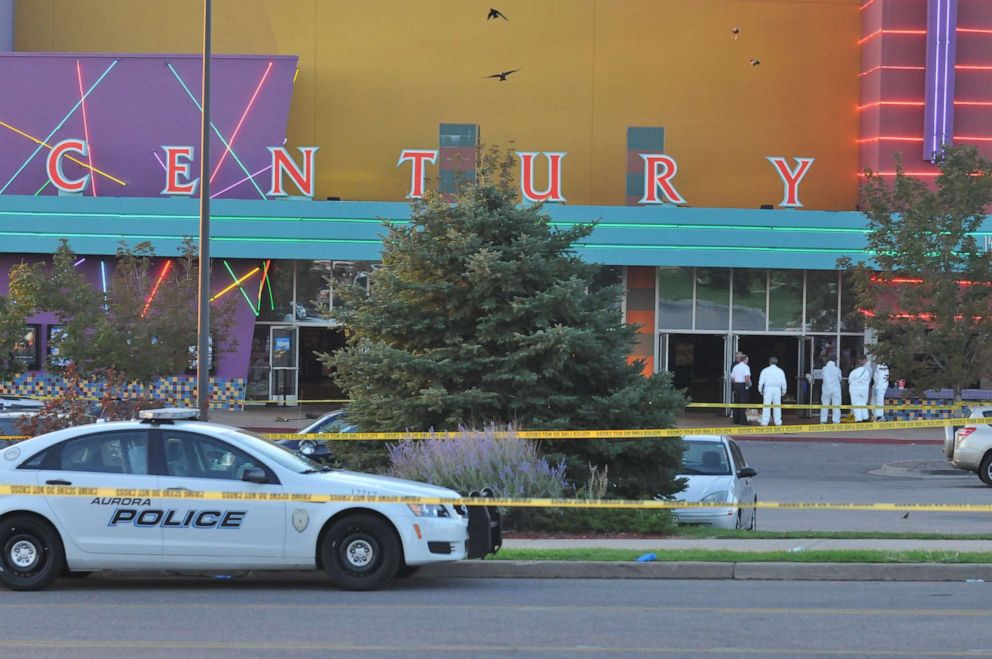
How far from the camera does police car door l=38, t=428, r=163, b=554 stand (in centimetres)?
1127

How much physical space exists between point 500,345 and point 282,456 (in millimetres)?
5984

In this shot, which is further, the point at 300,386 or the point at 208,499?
the point at 300,386

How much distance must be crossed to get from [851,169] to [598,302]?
78.2 ft

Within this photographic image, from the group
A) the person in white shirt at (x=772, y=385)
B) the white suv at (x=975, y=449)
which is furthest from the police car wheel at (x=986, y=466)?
the person in white shirt at (x=772, y=385)

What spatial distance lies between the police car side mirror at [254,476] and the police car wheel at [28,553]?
1701 millimetres

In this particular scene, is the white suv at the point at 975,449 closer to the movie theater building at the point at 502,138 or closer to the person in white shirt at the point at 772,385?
the person in white shirt at the point at 772,385

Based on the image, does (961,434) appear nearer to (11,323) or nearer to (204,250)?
(204,250)

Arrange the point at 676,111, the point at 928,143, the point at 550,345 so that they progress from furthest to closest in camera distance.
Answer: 1. the point at 676,111
2. the point at 928,143
3. the point at 550,345

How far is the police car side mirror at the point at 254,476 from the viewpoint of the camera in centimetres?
1126

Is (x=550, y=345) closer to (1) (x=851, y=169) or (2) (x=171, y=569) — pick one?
(2) (x=171, y=569)

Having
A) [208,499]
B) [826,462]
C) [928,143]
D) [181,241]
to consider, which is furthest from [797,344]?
[208,499]

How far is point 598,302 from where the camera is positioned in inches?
709

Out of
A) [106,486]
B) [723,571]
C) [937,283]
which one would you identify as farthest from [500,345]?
[937,283]

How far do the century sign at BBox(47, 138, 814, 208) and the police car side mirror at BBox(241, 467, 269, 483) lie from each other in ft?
78.7
